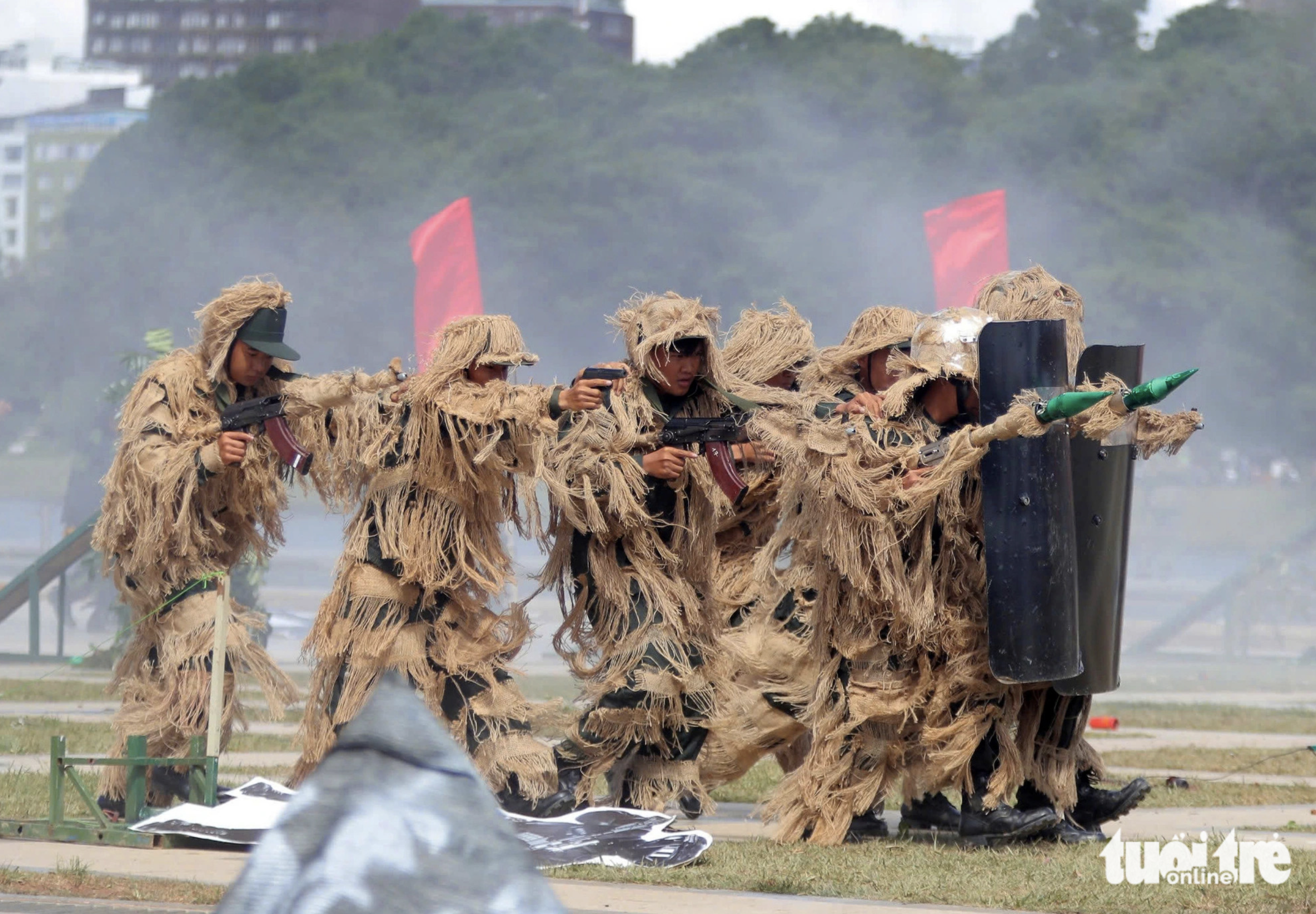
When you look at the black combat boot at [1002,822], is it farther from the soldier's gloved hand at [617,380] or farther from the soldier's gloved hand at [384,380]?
the soldier's gloved hand at [384,380]

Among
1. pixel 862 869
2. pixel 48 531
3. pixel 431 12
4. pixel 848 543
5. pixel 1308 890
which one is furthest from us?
pixel 431 12

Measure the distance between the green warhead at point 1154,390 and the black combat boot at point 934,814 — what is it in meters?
1.75

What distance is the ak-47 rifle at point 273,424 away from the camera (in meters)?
7.22

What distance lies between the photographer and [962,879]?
18.7ft

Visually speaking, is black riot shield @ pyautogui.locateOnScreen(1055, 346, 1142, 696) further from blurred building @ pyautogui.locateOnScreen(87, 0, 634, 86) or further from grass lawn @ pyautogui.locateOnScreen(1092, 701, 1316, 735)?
blurred building @ pyautogui.locateOnScreen(87, 0, 634, 86)

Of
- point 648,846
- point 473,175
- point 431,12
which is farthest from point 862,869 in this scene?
point 431,12

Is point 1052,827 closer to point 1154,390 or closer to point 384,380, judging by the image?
point 1154,390

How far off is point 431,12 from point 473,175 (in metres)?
8.41

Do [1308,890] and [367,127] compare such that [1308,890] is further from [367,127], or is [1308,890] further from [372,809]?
[367,127]

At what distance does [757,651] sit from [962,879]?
1.92 meters

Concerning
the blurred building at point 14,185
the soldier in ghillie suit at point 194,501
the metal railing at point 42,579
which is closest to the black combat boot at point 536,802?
the soldier in ghillie suit at point 194,501

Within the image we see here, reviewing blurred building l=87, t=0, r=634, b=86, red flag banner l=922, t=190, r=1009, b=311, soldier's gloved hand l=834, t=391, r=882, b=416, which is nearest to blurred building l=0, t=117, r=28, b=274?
blurred building l=87, t=0, r=634, b=86

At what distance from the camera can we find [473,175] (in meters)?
42.8

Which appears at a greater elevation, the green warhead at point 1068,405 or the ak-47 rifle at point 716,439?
the green warhead at point 1068,405
